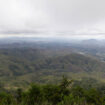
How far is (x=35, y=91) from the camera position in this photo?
37.6m

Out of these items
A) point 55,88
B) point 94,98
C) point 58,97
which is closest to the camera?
point 58,97

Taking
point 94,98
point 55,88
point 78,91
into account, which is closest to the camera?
point 94,98

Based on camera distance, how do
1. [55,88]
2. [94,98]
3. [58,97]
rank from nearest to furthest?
[58,97]
[94,98]
[55,88]

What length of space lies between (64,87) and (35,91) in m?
13.3

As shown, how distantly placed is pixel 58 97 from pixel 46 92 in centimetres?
666

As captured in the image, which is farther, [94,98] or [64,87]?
[64,87]

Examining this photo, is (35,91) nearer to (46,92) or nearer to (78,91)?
(46,92)

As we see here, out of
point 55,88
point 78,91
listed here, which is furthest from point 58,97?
point 78,91

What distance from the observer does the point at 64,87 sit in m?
45.2

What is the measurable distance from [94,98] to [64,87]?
12108 mm

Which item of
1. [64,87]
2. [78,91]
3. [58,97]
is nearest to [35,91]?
[58,97]

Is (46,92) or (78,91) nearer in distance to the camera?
(46,92)

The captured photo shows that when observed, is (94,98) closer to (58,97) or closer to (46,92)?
(58,97)

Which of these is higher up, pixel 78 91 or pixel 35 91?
pixel 35 91
